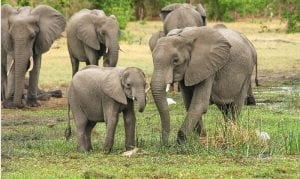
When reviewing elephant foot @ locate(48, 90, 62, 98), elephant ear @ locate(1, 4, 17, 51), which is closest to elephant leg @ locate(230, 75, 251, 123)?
elephant ear @ locate(1, 4, 17, 51)

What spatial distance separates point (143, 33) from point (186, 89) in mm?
28115

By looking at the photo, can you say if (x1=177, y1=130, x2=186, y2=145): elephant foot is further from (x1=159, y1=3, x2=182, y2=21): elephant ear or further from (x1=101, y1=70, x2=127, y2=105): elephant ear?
(x1=159, y1=3, x2=182, y2=21): elephant ear

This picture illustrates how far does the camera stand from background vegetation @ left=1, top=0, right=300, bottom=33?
27503 millimetres

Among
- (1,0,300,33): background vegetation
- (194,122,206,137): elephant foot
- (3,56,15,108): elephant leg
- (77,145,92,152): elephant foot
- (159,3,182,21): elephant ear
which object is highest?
(159,3,182,21): elephant ear

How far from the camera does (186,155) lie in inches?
412

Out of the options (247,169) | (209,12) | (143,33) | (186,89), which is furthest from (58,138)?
(209,12)

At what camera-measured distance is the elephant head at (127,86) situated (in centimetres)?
1063

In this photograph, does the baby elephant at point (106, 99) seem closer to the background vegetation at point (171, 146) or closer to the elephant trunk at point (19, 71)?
the background vegetation at point (171, 146)

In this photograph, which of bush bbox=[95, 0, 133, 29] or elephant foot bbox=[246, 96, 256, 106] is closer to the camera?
elephant foot bbox=[246, 96, 256, 106]

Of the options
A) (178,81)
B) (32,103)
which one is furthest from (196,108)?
(32,103)

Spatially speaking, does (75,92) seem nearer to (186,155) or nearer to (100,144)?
(100,144)

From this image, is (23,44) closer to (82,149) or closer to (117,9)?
(82,149)

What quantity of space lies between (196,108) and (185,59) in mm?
631

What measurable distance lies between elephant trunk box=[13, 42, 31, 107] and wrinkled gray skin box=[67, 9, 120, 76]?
60.0 inches
